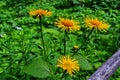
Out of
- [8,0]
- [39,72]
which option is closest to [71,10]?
[8,0]

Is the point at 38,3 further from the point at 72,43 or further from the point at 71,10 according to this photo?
the point at 72,43

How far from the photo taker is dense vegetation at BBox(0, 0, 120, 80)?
2835mm

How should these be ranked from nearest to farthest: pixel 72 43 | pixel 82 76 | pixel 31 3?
1. pixel 82 76
2. pixel 72 43
3. pixel 31 3

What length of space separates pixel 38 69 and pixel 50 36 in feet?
5.76

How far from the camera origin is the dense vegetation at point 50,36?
9.30 feet

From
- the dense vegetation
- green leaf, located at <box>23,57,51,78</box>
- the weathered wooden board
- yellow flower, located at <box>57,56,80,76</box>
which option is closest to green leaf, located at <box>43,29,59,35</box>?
the dense vegetation

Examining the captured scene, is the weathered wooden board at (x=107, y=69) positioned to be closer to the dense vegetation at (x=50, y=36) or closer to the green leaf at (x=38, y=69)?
the dense vegetation at (x=50, y=36)

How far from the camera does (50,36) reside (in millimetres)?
4012

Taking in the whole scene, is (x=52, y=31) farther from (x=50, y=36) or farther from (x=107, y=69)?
(x=107, y=69)

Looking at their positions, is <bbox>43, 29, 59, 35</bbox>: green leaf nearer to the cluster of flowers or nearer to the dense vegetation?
the dense vegetation

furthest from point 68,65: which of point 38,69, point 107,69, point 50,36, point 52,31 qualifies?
point 52,31

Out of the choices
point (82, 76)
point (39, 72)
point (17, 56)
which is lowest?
point (82, 76)

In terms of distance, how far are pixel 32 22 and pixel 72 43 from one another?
885 mm

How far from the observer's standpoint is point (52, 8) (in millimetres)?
5043
